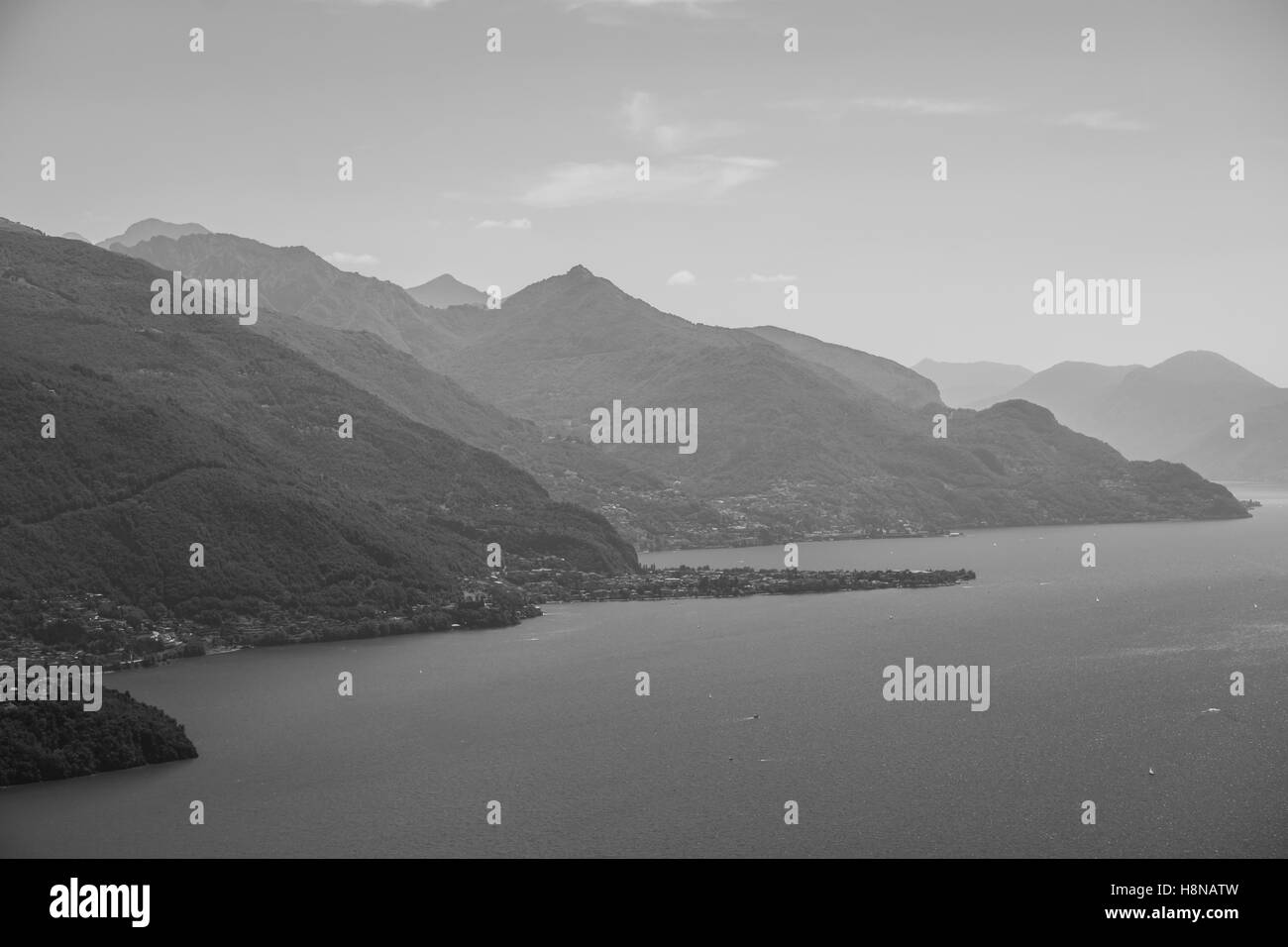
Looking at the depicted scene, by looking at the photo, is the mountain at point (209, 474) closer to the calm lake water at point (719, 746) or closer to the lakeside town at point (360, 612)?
the lakeside town at point (360, 612)

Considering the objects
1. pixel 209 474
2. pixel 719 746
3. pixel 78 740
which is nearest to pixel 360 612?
pixel 209 474

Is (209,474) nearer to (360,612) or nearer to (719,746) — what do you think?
(360,612)

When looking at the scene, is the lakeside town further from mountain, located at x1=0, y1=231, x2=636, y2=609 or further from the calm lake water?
the calm lake water

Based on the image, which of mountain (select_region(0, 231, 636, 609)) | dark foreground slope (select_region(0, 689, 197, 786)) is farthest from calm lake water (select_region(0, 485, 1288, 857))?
mountain (select_region(0, 231, 636, 609))

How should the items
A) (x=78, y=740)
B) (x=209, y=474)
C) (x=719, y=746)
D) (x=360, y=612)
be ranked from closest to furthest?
1. (x=78, y=740)
2. (x=719, y=746)
3. (x=360, y=612)
4. (x=209, y=474)
